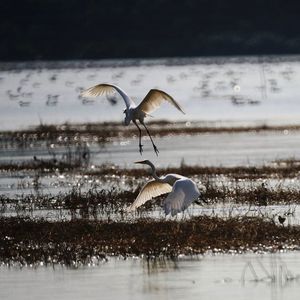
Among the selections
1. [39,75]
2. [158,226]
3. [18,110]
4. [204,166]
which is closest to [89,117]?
[18,110]

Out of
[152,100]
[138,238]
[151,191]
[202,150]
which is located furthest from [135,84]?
[138,238]

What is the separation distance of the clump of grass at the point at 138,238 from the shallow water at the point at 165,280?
15.0 inches

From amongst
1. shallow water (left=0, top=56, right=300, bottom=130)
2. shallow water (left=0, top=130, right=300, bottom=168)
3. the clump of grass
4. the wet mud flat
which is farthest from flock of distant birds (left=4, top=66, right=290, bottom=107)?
the clump of grass

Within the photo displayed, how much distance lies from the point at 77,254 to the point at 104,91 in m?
5.99

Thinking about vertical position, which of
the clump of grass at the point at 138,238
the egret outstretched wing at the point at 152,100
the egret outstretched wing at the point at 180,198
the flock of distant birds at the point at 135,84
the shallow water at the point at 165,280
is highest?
the flock of distant birds at the point at 135,84

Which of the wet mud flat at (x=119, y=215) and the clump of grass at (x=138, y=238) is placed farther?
the wet mud flat at (x=119, y=215)

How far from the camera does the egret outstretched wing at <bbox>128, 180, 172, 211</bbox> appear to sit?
20250 millimetres

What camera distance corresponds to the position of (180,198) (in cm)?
1866

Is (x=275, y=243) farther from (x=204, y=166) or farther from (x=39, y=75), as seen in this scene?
(x=39, y=75)

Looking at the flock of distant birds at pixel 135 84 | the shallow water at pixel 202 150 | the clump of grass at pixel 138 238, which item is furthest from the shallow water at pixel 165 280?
the flock of distant birds at pixel 135 84

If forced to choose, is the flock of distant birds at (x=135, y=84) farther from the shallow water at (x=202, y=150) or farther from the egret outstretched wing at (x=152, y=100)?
the egret outstretched wing at (x=152, y=100)

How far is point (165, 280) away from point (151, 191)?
4209mm

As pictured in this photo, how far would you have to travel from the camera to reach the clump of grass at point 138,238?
17750 mm

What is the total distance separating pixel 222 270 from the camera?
16672 mm
